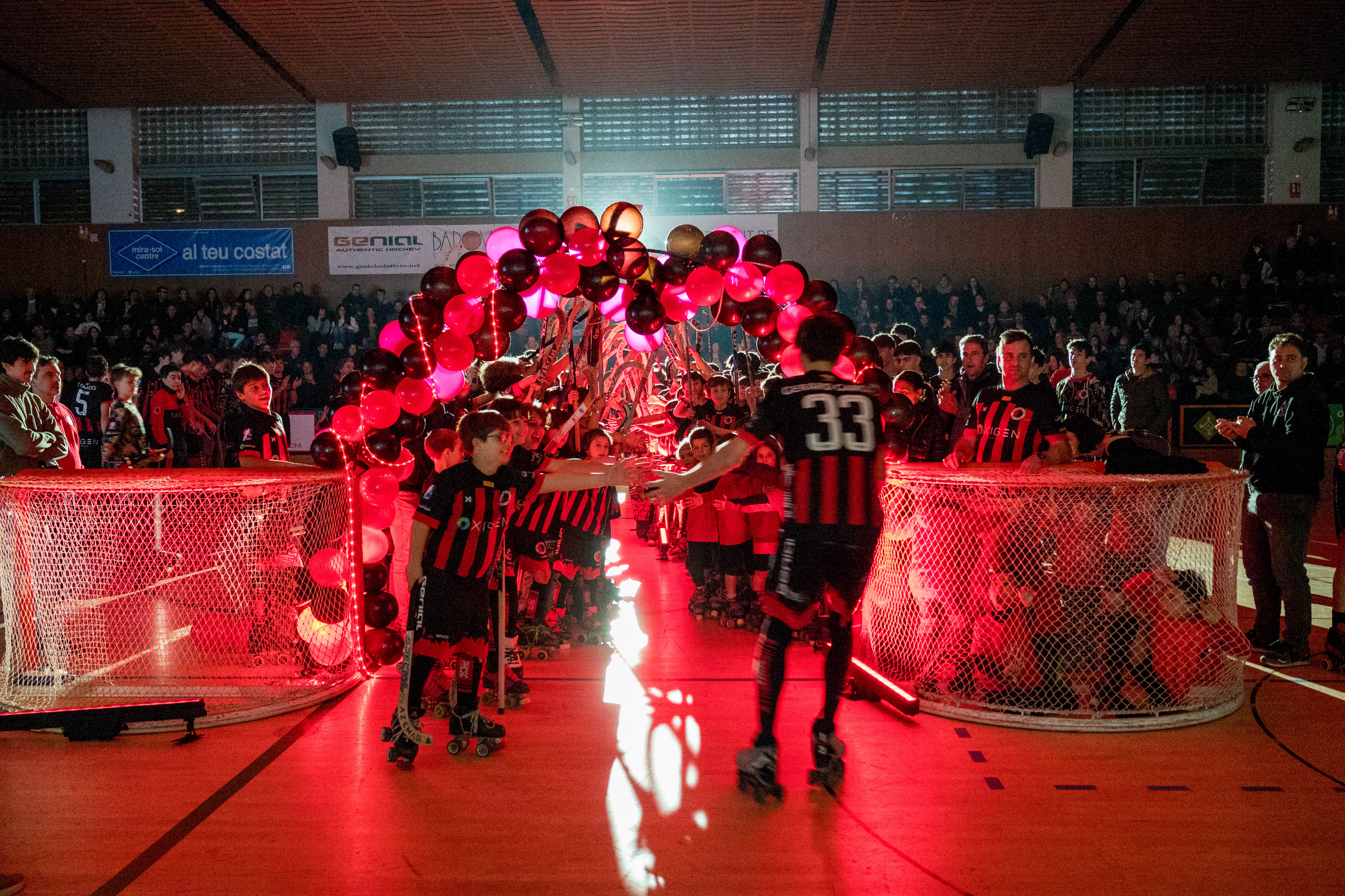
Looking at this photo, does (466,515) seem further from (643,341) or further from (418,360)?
(643,341)

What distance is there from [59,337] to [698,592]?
17308 mm

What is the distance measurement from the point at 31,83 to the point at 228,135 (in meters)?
3.80

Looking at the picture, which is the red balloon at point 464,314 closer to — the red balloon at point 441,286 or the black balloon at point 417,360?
the red balloon at point 441,286

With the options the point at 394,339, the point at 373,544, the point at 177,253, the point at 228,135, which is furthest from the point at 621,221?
the point at 228,135

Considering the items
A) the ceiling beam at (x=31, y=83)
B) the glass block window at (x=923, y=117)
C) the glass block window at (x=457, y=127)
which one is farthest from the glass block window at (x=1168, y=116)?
the ceiling beam at (x=31, y=83)

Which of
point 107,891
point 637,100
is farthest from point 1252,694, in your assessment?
point 637,100

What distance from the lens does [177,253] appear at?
19125 millimetres

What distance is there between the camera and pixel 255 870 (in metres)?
2.97

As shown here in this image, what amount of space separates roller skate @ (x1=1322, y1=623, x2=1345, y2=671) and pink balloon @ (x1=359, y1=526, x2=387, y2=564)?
5.82 metres

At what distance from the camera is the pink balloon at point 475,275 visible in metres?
5.32

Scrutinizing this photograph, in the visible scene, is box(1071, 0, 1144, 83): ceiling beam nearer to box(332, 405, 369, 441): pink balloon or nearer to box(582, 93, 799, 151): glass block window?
box(582, 93, 799, 151): glass block window

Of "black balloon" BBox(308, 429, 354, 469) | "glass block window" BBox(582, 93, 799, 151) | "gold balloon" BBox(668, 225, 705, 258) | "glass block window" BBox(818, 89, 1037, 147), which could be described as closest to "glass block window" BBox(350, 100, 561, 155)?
"glass block window" BBox(582, 93, 799, 151)

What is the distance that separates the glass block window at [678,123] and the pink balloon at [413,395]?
15.7 meters

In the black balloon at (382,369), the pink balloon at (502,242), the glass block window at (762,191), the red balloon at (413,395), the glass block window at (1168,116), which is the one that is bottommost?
the red balloon at (413,395)
